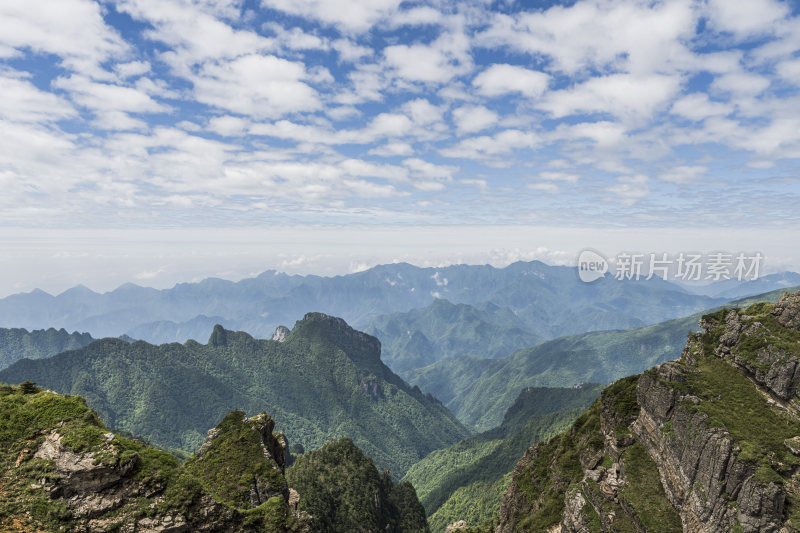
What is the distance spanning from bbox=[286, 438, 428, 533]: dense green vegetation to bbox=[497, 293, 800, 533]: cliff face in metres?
52.5

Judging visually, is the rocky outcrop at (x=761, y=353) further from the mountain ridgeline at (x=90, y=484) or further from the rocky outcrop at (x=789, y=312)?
the mountain ridgeline at (x=90, y=484)

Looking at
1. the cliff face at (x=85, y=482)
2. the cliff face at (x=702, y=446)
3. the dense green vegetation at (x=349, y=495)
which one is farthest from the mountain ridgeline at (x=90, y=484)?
the dense green vegetation at (x=349, y=495)

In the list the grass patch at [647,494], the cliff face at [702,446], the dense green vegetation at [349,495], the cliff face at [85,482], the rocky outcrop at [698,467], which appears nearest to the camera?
the cliff face at [85,482]

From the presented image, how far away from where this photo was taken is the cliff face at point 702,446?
33.4m

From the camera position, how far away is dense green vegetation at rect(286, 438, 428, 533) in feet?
302

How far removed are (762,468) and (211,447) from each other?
60017 millimetres

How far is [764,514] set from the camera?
A: 31062mm

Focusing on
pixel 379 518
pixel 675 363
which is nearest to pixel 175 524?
pixel 675 363

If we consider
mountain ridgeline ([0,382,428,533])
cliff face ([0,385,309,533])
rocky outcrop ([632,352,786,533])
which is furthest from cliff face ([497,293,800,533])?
cliff face ([0,385,309,533])

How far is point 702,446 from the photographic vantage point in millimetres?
37875

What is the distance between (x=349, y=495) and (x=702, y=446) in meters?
91.9

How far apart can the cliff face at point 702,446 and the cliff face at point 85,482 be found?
40427mm

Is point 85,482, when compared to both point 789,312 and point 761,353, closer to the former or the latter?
point 761,353

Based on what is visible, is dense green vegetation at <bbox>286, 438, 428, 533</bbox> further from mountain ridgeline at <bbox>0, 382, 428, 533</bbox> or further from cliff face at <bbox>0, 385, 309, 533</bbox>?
cliff face at <bbox>0, 385, 309, 533</bbox>
